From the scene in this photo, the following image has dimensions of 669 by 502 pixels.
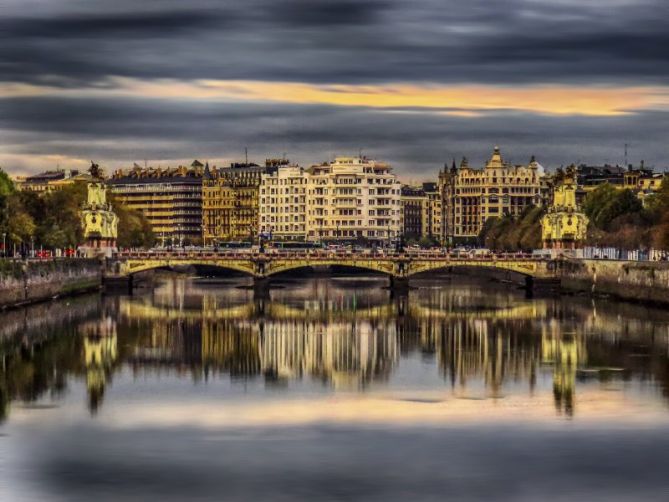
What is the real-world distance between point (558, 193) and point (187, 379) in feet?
221

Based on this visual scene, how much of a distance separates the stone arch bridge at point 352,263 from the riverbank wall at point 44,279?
375cm

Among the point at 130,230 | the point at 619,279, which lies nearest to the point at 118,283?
the point at 619,279

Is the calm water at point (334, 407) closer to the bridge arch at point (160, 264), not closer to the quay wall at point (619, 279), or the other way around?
the quay wall at point (619, 279)

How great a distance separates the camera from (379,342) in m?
66.1

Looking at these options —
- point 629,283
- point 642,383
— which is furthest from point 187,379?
point 629,283

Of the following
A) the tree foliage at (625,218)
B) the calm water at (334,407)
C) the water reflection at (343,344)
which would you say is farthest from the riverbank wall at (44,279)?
the tree foliage at (625,218)

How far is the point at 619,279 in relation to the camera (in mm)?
91500

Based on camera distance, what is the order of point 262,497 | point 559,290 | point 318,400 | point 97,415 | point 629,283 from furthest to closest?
point 559,290
point 629,283
point 318,400
point 97,415
point 262,497

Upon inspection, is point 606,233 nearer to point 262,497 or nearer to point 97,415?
point 97,415

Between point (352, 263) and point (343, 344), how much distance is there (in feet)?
130

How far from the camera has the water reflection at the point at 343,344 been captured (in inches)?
2028

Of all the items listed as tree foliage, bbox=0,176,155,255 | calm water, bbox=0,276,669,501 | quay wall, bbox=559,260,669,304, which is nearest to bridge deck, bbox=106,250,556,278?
quay wall, bbox=559,260,669,304

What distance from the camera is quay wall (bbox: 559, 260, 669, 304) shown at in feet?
270

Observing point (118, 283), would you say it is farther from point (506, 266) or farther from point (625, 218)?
point (625, 218)
